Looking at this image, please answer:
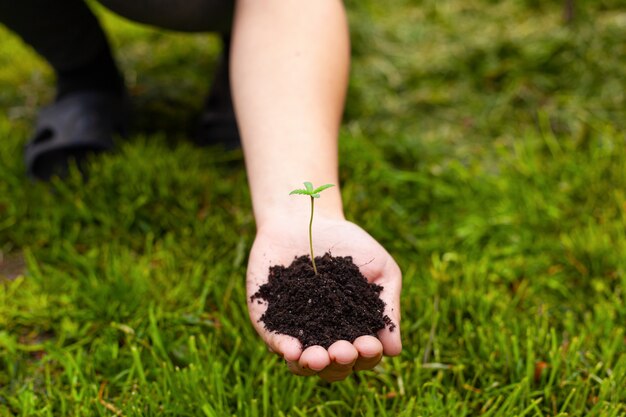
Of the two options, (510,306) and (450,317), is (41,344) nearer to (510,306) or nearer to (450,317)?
(450,317)

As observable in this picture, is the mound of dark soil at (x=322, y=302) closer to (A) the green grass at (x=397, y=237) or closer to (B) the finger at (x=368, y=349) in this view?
(B) the finger at (x=368, y=349)

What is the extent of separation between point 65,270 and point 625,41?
8.18ft

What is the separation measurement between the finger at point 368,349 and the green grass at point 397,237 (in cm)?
22

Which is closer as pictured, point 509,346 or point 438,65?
point 509,346

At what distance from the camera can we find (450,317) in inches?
68.8

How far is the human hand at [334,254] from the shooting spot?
4.16 ft

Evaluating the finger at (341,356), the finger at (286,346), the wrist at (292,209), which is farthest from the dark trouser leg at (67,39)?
the finger at (341,356)

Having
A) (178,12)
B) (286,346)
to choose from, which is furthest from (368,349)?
(178,12)

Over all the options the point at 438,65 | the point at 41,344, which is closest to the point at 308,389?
the point at 41,344

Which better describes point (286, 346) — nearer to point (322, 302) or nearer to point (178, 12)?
point (322, 302)

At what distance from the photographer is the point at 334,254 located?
1.48 metres

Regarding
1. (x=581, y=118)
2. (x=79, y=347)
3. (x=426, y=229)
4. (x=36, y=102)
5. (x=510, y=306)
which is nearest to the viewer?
(x=79, y=347)

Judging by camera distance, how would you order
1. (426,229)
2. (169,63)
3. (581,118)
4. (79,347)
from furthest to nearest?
1. (169,63)
2. (581,118)
3. (426,229)
4. (79,347)

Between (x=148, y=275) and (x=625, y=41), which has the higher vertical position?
(x=625, y=41)
